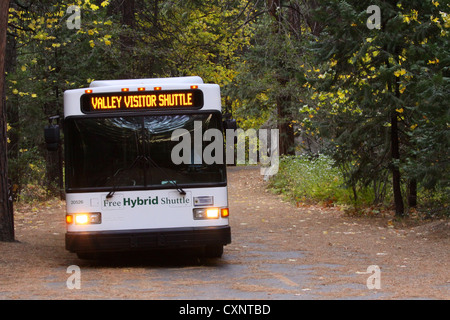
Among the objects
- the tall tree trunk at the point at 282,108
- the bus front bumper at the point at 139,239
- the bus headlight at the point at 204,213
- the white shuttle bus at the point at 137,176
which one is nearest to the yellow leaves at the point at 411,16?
the white shuttle bus at the point at 137,176

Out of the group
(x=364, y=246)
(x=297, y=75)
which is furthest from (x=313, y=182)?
(x=364, y=246)

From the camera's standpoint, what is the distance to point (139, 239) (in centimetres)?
1087

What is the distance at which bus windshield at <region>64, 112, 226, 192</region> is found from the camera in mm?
10938

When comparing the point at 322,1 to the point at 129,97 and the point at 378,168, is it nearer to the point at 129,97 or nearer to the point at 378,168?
the point at 378,168

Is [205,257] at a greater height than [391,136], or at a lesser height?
lesser

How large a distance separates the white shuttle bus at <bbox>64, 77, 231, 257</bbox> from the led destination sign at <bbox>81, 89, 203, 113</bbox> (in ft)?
0.05

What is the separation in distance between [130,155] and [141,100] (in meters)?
0.88

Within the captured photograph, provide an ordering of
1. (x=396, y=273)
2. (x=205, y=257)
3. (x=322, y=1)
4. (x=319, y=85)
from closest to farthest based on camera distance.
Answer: (x=396, y=273) → (x=205, y=257) → (x=322, y=1) → (x=319, y=85)

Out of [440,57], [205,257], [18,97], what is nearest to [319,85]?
[440,57]

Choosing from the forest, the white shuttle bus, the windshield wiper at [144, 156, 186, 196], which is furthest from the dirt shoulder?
the windshield wiper at [144, 156, 186, 196]

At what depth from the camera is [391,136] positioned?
1620 centimetres

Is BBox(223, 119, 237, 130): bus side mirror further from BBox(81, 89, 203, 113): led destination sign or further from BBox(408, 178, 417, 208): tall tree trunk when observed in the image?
BBox(408, 178, 417, 208): tall tree trunk

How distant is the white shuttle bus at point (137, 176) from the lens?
10.9 metres
